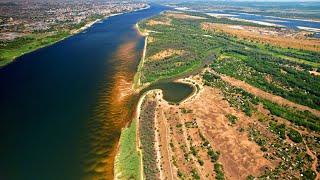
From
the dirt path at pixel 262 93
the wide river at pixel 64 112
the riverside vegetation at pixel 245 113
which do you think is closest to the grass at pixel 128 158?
the wide river at pixel 64 112

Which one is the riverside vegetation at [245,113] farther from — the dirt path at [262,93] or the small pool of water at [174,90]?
the small pool of water at [174,90]

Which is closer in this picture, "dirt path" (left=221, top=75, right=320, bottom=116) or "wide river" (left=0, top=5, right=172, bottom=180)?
"wide river" (left=0, top=5, right=172, bottom=180)

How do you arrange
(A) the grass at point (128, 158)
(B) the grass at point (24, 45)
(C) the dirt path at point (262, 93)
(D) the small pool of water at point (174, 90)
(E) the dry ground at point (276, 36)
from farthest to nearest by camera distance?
1. (E) the dry ground at point (276, 36)
2. (B) the grass at point (24, 45)
3. (D) the small pool of water at point (174, 90)
4. (C) the dirt path at point (262, 93)
5. (A) the grass at point (128, 158)

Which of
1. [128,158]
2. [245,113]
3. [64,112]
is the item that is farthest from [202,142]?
[64,112]

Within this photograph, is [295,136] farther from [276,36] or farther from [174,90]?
[276,36]

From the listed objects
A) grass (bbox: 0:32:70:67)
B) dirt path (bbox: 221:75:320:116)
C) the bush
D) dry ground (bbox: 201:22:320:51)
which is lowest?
the bush

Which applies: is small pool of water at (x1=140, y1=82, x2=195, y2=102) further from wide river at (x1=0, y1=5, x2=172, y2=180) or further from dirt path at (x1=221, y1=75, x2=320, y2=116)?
dirt path at (x1=221, y1=75, x2=320, y2=116)

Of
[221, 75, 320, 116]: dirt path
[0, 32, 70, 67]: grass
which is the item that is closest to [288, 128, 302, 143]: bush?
[221, 75, 320, 116]: dirt path
